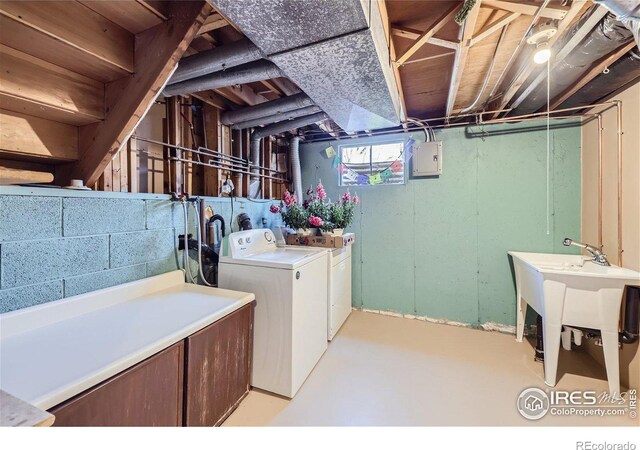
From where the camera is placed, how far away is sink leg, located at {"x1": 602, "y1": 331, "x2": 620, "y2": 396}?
1671 millimetres

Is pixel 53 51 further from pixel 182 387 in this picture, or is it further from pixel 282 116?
pixel 182 387

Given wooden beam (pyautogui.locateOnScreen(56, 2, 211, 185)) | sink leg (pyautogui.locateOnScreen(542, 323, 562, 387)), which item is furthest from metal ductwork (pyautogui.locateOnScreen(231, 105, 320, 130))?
sink leg (pyautogui.locateOnScreen(542, 323, 562, 387))

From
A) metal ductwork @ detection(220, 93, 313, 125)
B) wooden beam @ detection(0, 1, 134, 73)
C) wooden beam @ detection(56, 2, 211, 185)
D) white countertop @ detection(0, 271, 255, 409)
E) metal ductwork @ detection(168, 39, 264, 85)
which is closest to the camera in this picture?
white countertop @ detection(0, 271, 255, 409)

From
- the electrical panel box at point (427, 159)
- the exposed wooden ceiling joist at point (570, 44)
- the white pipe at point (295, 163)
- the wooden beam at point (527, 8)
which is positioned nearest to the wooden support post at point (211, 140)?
the white pipe at point (295, 163)

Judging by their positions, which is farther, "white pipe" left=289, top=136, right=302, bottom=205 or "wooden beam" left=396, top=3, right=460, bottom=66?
"white pipe" left=289, top=136, right=302, bottom=205

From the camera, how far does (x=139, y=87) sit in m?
1.26

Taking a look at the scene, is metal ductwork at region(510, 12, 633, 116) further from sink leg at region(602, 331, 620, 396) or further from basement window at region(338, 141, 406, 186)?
sink leg at region(602, 331, 620, 396)

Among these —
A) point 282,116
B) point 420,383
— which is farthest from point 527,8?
point 420,383

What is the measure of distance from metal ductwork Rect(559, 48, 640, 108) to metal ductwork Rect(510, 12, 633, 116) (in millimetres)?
121

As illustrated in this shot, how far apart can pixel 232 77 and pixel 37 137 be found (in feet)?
3.50

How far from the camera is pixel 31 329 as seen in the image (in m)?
1.10

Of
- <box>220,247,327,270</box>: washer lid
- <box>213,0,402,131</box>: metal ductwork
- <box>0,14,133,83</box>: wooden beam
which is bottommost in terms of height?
<box>220,247,327,270</box>: washer lid

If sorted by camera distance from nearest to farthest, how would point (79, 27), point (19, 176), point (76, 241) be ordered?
point (19, 176), point (79, 27), point (76, 241)
